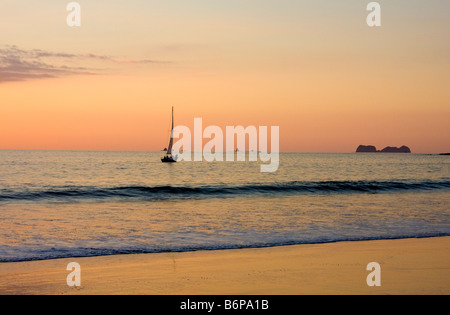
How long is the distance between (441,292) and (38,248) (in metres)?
11.0

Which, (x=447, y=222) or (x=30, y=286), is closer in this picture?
(x=30, y=286)

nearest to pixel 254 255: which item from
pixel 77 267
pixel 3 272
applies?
pixel 77 267

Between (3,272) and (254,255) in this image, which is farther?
(254,255)

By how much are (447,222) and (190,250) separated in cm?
1297

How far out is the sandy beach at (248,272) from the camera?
8.98 m

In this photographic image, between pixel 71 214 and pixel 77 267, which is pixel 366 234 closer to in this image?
pixel 77 267

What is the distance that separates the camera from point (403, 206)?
2661 centimetres

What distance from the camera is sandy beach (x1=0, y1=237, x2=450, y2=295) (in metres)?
8.98

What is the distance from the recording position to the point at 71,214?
22.2 meters

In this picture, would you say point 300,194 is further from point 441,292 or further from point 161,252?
point 441,292

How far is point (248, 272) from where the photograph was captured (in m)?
10.3
